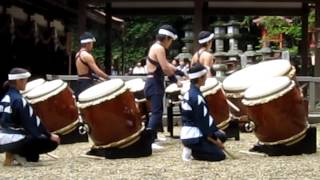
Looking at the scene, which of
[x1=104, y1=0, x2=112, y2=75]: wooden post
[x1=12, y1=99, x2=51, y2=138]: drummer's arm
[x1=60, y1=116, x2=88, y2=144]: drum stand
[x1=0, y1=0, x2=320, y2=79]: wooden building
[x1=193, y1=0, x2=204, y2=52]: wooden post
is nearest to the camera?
[x1=12, y1=99, x2=51, y2=138]: drummer's arm

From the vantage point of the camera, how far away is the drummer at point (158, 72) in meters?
7.55

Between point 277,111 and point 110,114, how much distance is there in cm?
162

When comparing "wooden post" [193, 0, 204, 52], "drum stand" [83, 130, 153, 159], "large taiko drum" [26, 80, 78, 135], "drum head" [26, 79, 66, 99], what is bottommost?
"drum stand" [83, 130, 153, 159]

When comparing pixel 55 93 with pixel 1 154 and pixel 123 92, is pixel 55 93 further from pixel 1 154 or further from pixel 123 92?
pixel 123 92

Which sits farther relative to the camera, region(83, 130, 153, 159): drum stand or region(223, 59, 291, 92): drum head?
region(223, 59, 291, 92): drum head

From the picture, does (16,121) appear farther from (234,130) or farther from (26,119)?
(234,130)

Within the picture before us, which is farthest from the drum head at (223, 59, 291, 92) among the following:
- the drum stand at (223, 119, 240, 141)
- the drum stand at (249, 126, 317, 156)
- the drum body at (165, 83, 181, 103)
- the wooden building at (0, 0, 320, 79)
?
the wooden building at (0, 0, 320, 79)

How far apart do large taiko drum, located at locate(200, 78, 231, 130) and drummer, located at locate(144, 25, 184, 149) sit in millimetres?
564

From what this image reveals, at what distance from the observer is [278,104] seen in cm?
675

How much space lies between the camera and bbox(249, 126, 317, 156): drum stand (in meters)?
6.96

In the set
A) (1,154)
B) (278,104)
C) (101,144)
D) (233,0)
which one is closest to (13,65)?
(233,0)

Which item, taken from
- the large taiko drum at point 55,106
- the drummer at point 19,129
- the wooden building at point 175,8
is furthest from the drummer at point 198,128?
the wooden building at point 175,8

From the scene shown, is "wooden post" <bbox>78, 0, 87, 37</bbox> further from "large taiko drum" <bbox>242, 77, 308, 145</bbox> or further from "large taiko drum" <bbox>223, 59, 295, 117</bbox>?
"large taiko drum" <bbox>242, 77, 308, 145</bbox>

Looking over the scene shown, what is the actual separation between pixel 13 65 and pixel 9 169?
7.23 meters
